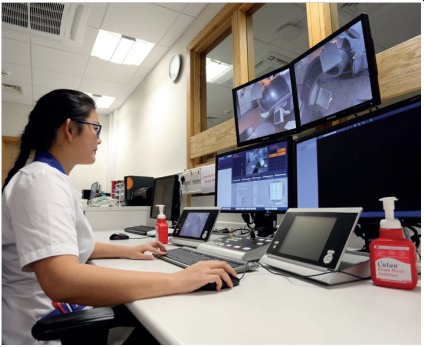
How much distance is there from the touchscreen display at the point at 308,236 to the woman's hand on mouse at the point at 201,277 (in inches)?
8.6

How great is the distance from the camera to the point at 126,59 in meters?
3.51

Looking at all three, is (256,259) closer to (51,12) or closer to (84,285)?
(84,285)

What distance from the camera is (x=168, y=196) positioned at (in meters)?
2.24

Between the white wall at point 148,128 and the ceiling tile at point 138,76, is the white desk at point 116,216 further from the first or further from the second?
the ceiling tile at point 138,76

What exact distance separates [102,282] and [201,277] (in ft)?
0.73

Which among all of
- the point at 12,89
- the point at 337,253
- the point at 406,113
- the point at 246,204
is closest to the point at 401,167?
the point at 406,113

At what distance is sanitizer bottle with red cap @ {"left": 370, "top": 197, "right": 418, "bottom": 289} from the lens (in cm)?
64

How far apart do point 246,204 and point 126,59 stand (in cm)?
292

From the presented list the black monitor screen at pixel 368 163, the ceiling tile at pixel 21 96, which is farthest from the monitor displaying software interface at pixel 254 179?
the ceiling tile at pixel 21 96

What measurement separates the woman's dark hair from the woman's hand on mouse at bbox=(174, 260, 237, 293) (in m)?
0.65

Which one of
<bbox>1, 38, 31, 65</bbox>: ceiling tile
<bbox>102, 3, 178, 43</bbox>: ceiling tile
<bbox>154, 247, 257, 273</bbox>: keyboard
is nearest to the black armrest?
<bbox>154, 247, 257, 273</bbox>: keyboard

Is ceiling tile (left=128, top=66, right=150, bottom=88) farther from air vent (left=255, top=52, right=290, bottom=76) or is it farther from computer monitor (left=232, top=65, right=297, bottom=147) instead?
computer monitor (left=232, top=65, right=297, bottom=147)

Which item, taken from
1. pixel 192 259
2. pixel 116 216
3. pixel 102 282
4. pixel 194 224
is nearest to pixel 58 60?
pixel 116 216

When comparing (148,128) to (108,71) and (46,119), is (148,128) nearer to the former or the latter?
(108,71)
